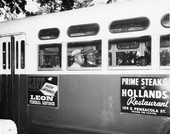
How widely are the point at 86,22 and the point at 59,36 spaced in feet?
2.18

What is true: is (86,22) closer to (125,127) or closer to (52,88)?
(52,88)

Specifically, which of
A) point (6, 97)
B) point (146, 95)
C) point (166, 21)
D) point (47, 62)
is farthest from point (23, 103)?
point (166, 21)

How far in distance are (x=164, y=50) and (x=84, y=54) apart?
1534 mm

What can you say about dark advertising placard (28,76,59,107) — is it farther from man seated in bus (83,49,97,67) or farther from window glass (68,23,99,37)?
window glass (68,23,99,37)

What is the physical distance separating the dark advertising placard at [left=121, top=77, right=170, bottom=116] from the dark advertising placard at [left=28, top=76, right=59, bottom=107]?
151cm

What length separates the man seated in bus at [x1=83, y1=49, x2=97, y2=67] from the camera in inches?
209

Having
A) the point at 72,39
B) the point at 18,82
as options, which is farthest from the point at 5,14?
the point at 72,39

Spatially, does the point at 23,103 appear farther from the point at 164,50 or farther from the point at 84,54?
the point at 164,50

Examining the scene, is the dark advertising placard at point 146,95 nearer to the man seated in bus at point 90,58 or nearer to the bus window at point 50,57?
the man seated in bus at point 90,58

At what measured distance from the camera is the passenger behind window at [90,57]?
209 inches

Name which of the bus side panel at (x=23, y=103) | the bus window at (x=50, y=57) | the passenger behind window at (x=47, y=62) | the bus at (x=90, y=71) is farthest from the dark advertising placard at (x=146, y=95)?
the bus side panel at (x=23, y=103)

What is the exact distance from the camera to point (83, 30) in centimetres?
541

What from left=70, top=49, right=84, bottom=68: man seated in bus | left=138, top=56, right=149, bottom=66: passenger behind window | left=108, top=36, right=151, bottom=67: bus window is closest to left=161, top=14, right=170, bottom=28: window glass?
left=108, top=36, right=151, bottom=67: bus window

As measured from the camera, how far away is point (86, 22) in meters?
5.41
